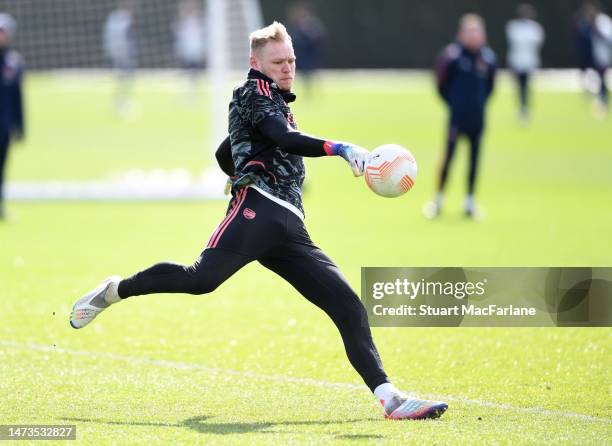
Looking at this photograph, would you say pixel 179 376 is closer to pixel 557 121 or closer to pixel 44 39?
pixel 44 39

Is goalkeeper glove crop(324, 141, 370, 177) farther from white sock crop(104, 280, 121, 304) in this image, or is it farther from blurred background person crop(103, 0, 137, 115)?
blurred background person crop(103, 0, 137, 115)

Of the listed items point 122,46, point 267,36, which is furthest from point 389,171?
point 122,46

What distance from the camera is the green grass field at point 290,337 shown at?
6953 millimetres

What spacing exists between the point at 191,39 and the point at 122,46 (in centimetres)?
454

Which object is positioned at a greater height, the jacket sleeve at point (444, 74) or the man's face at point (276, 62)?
the man's face at point (276, 62)

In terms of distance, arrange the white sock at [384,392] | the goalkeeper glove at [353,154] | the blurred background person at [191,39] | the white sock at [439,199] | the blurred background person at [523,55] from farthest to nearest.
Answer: the blurred background person at [523,55], the blurred background person at [191,39], the white sock at [439,199], the white sock at [384,392], the goalkeeper glove at [353,154]

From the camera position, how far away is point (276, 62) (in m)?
7.15

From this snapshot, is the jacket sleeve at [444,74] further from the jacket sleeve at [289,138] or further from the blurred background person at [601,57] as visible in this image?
the blurred background person at [601,57]

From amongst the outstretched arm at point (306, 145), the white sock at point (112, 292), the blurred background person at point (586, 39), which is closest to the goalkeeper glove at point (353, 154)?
the outstretched arm at point (306, 145)

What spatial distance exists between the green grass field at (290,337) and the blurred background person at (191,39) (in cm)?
297

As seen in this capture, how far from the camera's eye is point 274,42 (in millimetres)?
7133

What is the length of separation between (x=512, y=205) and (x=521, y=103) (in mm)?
13903

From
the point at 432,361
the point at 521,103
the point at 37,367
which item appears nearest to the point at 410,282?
the point at 432,361

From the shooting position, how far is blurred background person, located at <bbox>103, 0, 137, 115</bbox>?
25391 millimetres
